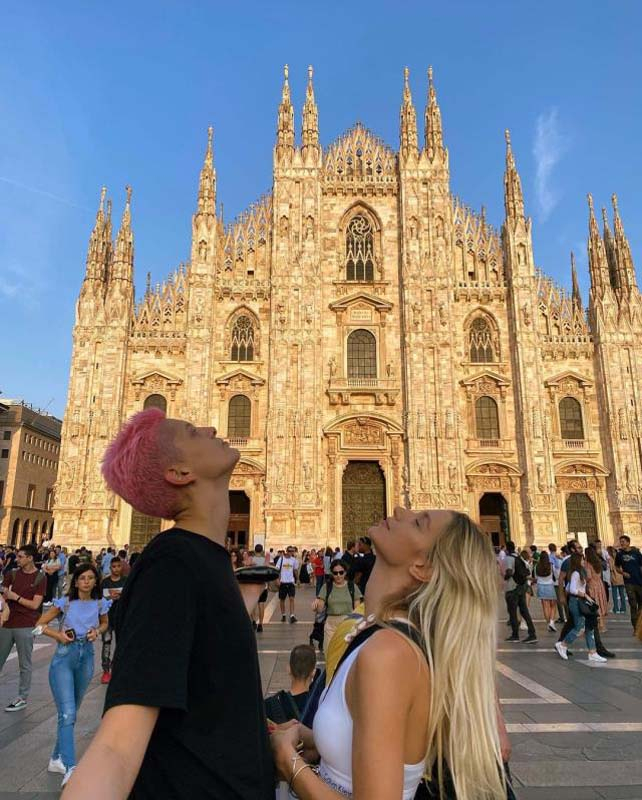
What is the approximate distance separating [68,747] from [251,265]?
84.6ft

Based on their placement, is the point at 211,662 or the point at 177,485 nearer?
the point at 211,662

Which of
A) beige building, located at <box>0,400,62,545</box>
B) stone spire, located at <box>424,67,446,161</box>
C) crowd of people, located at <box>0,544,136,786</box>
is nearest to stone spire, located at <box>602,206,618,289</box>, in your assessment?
stone spire, located at <box>424,67,446,161</box>

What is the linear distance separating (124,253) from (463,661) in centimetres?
2881

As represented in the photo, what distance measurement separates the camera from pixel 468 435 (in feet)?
87.0

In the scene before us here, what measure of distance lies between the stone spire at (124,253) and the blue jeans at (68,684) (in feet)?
81.0

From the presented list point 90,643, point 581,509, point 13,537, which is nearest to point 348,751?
point 90,643

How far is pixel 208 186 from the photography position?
28469 millimetres

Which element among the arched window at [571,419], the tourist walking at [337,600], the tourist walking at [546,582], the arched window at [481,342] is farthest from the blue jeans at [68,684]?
the arched window at [571,419]

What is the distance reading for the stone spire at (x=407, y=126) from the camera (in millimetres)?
28734

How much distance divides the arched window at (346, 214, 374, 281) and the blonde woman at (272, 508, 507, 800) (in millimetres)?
27448

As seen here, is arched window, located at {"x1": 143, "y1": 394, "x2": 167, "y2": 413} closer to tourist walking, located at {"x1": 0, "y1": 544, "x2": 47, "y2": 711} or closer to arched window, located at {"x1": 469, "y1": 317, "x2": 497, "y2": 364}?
arched window, located at {"x1": 469, "y1": 317, "x2": 497, "y2": 364}

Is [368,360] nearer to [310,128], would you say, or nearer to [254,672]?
[310,128]

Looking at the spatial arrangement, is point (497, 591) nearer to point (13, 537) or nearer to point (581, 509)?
point (581, 509)

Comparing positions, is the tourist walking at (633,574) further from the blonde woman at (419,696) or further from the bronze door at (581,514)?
the bronze door at (581,514)
